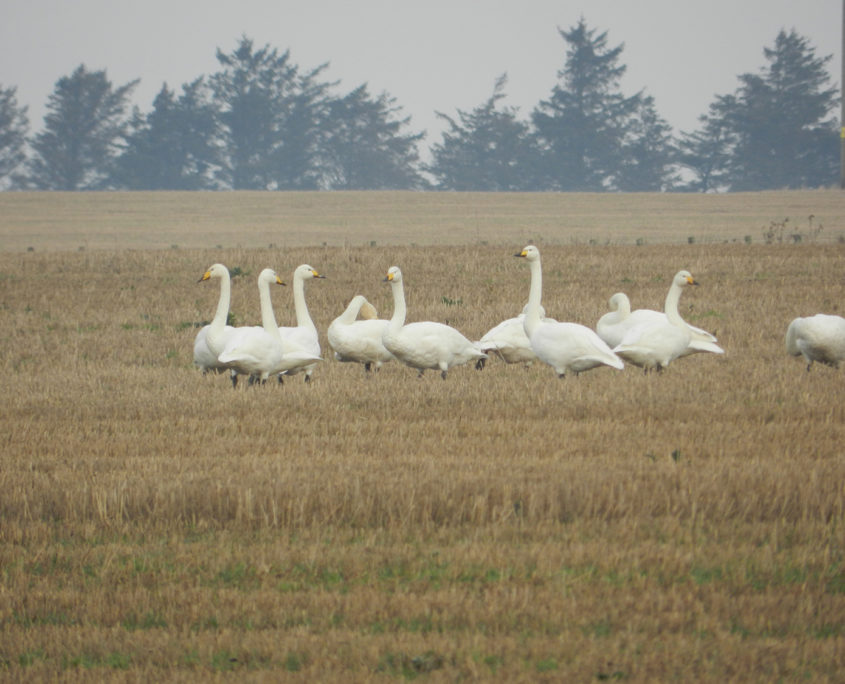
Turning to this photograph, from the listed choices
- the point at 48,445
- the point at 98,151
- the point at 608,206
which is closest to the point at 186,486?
the point at 48,445

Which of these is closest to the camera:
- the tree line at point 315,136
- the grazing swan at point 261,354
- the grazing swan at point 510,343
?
the grazing swan at point 261,354

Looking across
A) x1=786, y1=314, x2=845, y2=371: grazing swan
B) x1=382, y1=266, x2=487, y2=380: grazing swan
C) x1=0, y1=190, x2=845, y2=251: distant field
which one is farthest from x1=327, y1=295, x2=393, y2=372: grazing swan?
x1=0, y1=190, x2=845, y2=251: distant field

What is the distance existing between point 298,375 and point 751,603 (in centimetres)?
829

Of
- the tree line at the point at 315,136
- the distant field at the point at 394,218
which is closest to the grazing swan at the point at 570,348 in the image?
the distant field at the point at 394,218

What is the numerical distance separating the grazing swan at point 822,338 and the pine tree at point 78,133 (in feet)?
234

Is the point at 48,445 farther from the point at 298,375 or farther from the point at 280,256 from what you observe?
the point at 280,256

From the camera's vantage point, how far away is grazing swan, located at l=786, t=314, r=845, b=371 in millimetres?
11430

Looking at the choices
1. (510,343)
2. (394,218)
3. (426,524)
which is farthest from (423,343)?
(394,218)

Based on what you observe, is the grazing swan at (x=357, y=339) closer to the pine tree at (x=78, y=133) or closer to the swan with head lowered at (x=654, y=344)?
the swan with head lowered at (x=654, y=344)

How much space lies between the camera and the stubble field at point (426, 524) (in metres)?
4.68

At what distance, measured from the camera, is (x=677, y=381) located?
431 inches

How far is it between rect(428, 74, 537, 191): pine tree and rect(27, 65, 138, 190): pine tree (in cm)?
2228

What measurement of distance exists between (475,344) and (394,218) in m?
40.4

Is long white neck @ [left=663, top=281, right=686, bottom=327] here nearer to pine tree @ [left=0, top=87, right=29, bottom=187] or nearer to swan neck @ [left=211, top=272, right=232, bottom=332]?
swan neck @ [left=211, top=272, right=232, bottom=332]
